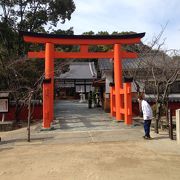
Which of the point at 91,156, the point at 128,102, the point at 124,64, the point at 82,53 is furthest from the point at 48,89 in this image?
the point at 124,64

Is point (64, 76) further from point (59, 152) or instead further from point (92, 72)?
point (59, 152)

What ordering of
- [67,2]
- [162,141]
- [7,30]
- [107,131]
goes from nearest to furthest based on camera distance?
[162,141] → [107,131] → [7,30] → [67,2]

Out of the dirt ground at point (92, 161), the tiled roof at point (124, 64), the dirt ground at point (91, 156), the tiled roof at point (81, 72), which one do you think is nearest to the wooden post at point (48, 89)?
the dirt ground at point (91, 156)

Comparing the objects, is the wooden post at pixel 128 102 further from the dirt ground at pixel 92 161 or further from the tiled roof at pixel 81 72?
the tiled roof at pixel 81 72

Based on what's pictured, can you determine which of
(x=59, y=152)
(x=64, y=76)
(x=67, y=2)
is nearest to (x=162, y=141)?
(x=59, y=152)

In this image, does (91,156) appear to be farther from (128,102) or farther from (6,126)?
(6,126)

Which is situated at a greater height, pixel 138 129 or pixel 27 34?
pixel 27 34

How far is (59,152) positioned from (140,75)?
14356mm

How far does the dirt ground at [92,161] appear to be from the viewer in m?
7.26

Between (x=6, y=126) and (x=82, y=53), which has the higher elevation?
(x=82, y=53)

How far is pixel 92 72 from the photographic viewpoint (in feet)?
166

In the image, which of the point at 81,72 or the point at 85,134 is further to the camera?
the point at 81,72

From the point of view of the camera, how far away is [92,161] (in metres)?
8.59

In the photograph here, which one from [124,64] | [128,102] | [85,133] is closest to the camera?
[85,133]
